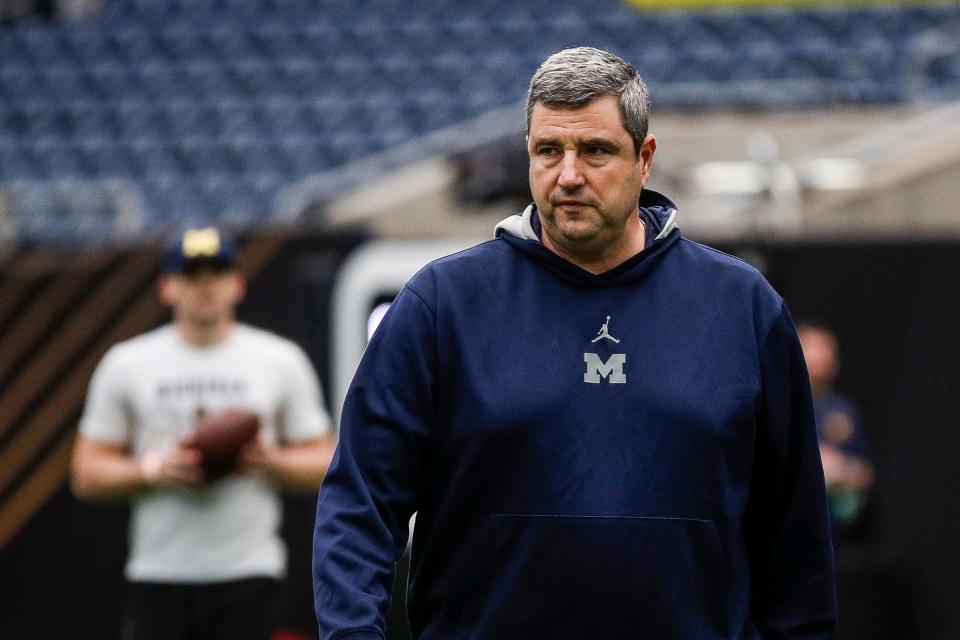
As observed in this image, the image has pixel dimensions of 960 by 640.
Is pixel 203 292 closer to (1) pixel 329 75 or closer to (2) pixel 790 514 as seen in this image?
(2) pixel 790 514

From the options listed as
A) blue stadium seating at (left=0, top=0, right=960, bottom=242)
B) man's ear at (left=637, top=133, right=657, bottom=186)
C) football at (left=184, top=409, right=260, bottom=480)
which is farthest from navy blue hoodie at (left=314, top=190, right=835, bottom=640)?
blue stadium seating at (left=0, top=0, right=960, bottom=242)

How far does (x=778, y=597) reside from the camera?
288 cm

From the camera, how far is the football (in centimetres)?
531

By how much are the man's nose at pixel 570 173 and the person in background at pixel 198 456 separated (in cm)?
290

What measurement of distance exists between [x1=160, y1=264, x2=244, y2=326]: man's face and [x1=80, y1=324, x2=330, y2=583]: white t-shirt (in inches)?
4.2

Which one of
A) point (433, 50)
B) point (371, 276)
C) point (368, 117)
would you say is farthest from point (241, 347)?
point (433, 50)

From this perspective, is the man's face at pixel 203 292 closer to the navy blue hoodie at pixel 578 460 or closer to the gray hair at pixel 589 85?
the navy blue hoodie at pixel 578 460

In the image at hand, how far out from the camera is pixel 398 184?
10.6 meters

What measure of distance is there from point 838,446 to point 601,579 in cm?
495

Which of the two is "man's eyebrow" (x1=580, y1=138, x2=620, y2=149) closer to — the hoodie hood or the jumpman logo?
the hoodie hood

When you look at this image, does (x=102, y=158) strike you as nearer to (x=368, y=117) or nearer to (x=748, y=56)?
(x=368, y=117)

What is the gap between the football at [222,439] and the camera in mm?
5312

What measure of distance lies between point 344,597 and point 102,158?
10.6 metres

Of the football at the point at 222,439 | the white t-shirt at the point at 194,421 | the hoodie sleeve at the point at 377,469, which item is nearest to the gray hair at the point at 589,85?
the hoodie sleeve at the point at 377,469
